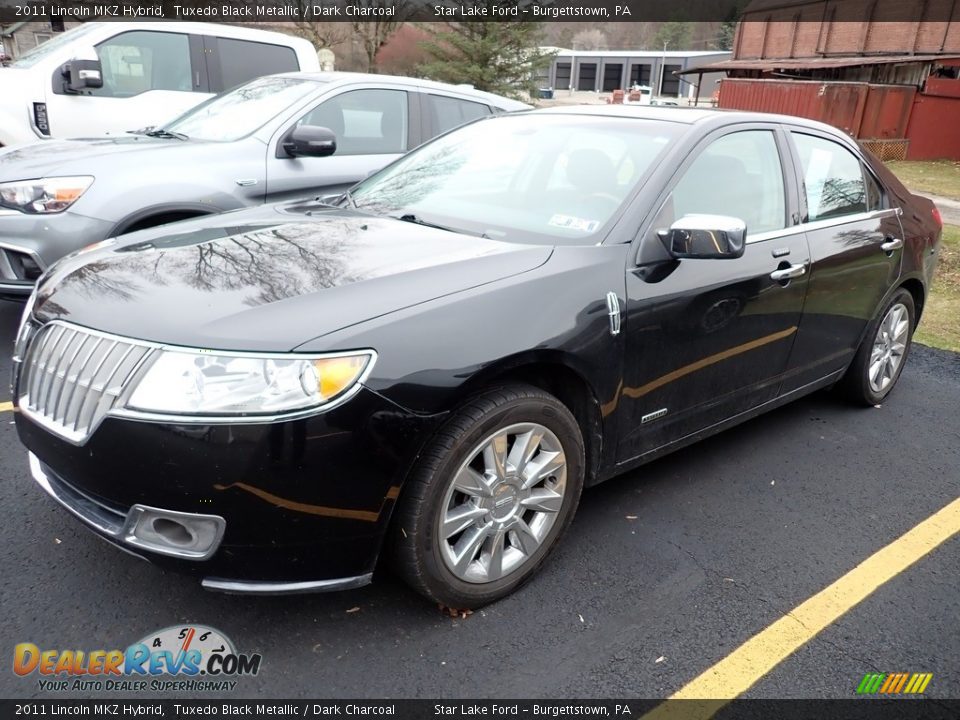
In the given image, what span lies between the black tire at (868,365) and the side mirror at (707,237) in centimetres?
189

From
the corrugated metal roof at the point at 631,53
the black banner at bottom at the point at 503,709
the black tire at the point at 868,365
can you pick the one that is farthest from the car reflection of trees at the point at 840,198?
the corrugated metal roof at the point at 631,53

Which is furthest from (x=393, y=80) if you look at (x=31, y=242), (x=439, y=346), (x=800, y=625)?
(x=800, y=625)

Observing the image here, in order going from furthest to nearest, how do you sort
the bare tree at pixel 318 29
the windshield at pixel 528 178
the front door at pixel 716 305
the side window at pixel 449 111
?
1. the bare tree at pixel 318 29
2. the side window at pixel 449 111
3. the windshield at pixel 528 178
4. the front door at pixel 716 305

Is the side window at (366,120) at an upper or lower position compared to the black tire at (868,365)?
upper

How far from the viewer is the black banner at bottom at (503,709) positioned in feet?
6.85

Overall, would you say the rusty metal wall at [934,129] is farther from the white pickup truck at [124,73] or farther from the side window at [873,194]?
the side window at [873,194]

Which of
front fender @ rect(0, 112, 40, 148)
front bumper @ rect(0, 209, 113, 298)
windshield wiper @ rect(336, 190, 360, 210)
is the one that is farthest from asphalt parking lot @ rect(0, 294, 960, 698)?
front fender @ rect(0, 112, 40, 148)

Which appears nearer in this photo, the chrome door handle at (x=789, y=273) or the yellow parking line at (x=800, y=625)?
the yellow parking line at (x=800, y=625)

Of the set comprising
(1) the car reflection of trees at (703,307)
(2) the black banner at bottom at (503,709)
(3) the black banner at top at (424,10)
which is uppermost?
(3) the black banner at top at (424,10)

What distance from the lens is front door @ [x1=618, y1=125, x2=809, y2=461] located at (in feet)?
9.28

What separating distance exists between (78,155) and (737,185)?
12.4 feet

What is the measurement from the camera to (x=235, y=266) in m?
2.48

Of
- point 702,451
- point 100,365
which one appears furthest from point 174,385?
point 702,451

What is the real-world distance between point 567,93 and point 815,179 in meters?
77.2
